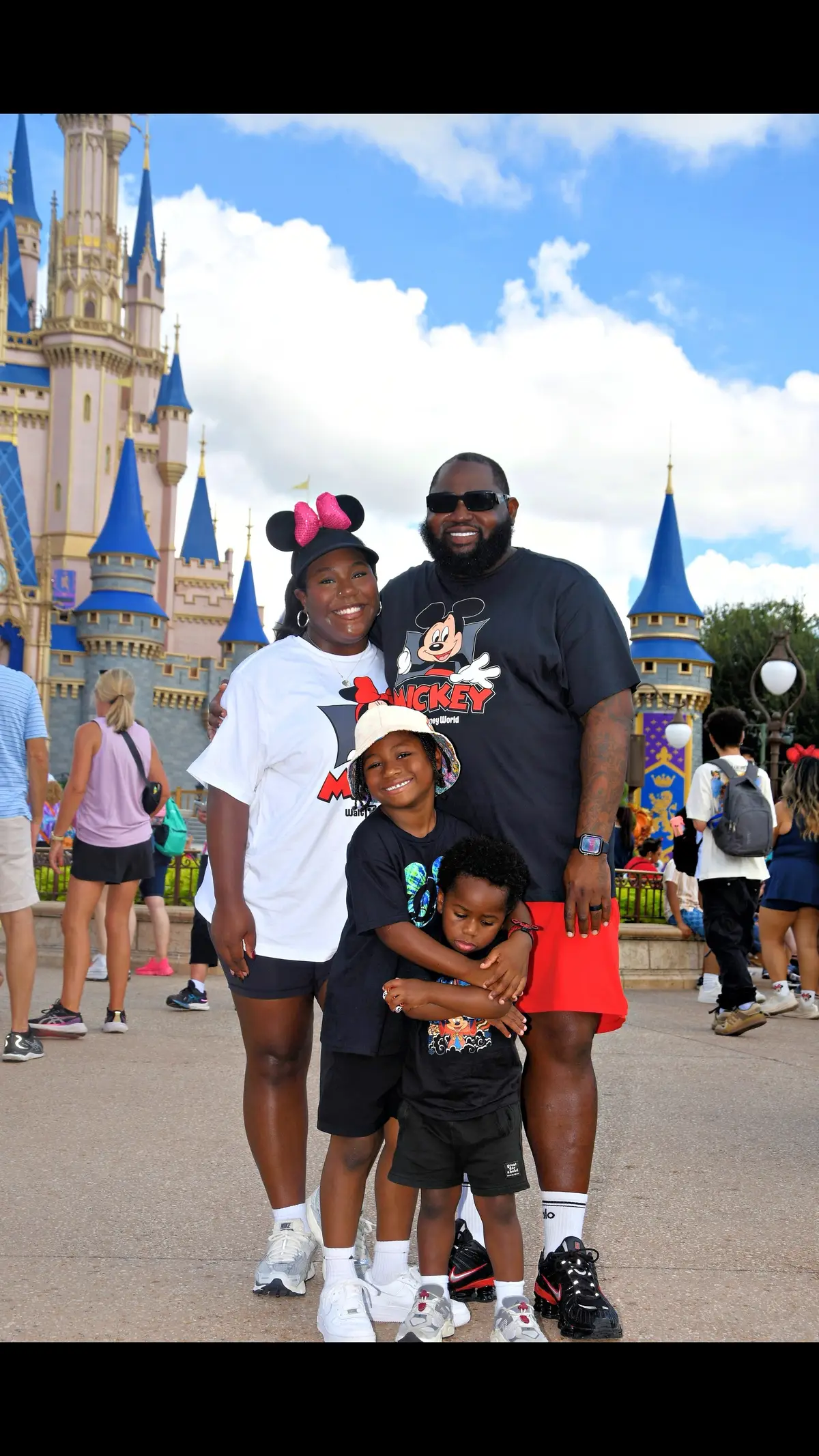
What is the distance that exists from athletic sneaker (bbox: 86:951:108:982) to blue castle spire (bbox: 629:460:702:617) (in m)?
37.7

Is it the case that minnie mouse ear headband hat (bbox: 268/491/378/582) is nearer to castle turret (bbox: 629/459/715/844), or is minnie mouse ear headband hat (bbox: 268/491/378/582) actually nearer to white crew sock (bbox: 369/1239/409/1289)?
white crew sock (bbox: 369/1239/409/1289)

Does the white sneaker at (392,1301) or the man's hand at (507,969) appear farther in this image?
the white sneaker at (392,1301)

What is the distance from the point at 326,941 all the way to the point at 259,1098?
0.41m

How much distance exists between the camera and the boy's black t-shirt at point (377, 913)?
3.08 meters

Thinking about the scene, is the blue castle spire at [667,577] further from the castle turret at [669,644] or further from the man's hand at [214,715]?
the man's hand at [214,715]

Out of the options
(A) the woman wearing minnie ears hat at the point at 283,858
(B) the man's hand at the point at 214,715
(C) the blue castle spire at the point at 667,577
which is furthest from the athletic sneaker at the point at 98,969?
(C) the blue castle spire at the point at 667,577

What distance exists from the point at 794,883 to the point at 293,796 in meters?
5.35

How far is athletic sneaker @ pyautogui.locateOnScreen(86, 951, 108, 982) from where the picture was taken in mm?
10086

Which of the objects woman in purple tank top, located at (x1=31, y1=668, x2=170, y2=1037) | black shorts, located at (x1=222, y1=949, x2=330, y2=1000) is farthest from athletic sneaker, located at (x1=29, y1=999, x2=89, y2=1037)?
black shorts, located at (x1=222, y1=949, x2=330, y2=1000)

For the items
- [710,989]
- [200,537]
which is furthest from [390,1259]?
[200,537]

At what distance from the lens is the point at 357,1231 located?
11.5ft
